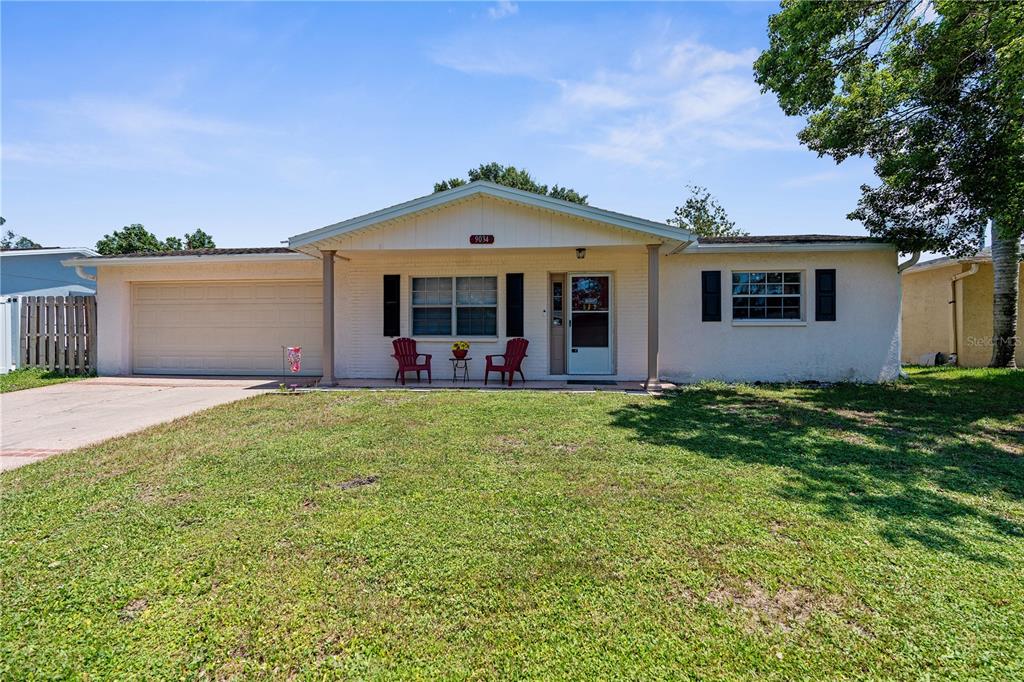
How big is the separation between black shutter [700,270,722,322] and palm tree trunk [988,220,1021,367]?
24.9ft

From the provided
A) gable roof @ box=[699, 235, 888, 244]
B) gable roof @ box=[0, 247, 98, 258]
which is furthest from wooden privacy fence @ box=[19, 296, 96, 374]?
gable roof @ box=[699, 235, 888, 244]

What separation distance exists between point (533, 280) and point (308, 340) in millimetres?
5504

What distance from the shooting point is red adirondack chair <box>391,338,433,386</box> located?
984cm

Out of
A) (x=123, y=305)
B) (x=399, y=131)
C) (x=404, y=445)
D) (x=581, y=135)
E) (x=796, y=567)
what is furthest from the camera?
(x=581, y=135)

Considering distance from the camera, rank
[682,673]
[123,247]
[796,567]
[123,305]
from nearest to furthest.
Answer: [682,673] < [796,567] < [123,305] < [123,247]

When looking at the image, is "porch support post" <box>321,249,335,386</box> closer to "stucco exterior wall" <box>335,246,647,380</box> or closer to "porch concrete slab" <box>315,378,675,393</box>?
"porch concrete slab" <box>315,378,675,393</box>

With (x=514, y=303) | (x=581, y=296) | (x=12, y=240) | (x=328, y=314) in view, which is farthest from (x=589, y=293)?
(x=12, y=240)

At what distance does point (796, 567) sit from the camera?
2732 mm

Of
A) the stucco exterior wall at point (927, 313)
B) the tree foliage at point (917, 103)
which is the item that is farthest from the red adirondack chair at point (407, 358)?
the stucco exterior wall at point (927, 313)

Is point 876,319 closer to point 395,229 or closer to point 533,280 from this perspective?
point 533,280

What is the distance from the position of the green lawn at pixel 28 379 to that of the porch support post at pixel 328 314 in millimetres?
6027

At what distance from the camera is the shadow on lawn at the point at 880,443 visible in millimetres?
3438

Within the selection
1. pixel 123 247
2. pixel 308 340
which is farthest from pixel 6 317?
pixel 123 247

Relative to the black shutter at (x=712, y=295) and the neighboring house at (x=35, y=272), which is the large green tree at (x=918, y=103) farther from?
the neighboring house at (x=35, y=272)
